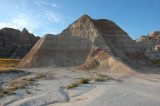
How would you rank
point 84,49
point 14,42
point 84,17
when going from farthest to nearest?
1. point 14,42
2. point 84,17
3. point 84,49

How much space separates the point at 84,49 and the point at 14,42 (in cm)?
6588

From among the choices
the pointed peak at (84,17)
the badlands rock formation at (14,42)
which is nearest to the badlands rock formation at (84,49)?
the pointed peak at (84,17)

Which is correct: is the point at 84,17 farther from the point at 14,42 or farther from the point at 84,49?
the point at 14,42

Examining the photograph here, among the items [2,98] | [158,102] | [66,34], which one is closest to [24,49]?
[66,34]

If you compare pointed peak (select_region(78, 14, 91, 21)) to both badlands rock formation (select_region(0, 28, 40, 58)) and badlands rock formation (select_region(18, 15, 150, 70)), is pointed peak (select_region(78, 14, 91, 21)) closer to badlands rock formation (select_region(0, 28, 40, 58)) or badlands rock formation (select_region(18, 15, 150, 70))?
badlands rock formation (select_region(18, 15, 150, 70))

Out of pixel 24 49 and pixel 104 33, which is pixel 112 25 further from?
pixel 24 49

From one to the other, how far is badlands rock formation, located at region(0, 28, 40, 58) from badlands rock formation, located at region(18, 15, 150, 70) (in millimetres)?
48534

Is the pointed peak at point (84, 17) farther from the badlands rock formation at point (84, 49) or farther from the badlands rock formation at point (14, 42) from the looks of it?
Answer: the badlands rock formation at point (14, 42)

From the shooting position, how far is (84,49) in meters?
30.5

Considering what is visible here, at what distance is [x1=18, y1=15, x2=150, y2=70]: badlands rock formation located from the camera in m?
27.0

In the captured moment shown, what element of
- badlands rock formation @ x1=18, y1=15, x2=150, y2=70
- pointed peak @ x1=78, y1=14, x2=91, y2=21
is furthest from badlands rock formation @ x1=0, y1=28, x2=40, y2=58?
pointed peak @ x1=78, y1=14, x2=91, y2=21

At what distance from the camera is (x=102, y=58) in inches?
1019

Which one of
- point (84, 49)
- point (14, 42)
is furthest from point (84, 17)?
point (14, 42)

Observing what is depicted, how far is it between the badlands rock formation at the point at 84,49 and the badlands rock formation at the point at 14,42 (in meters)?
48.5
